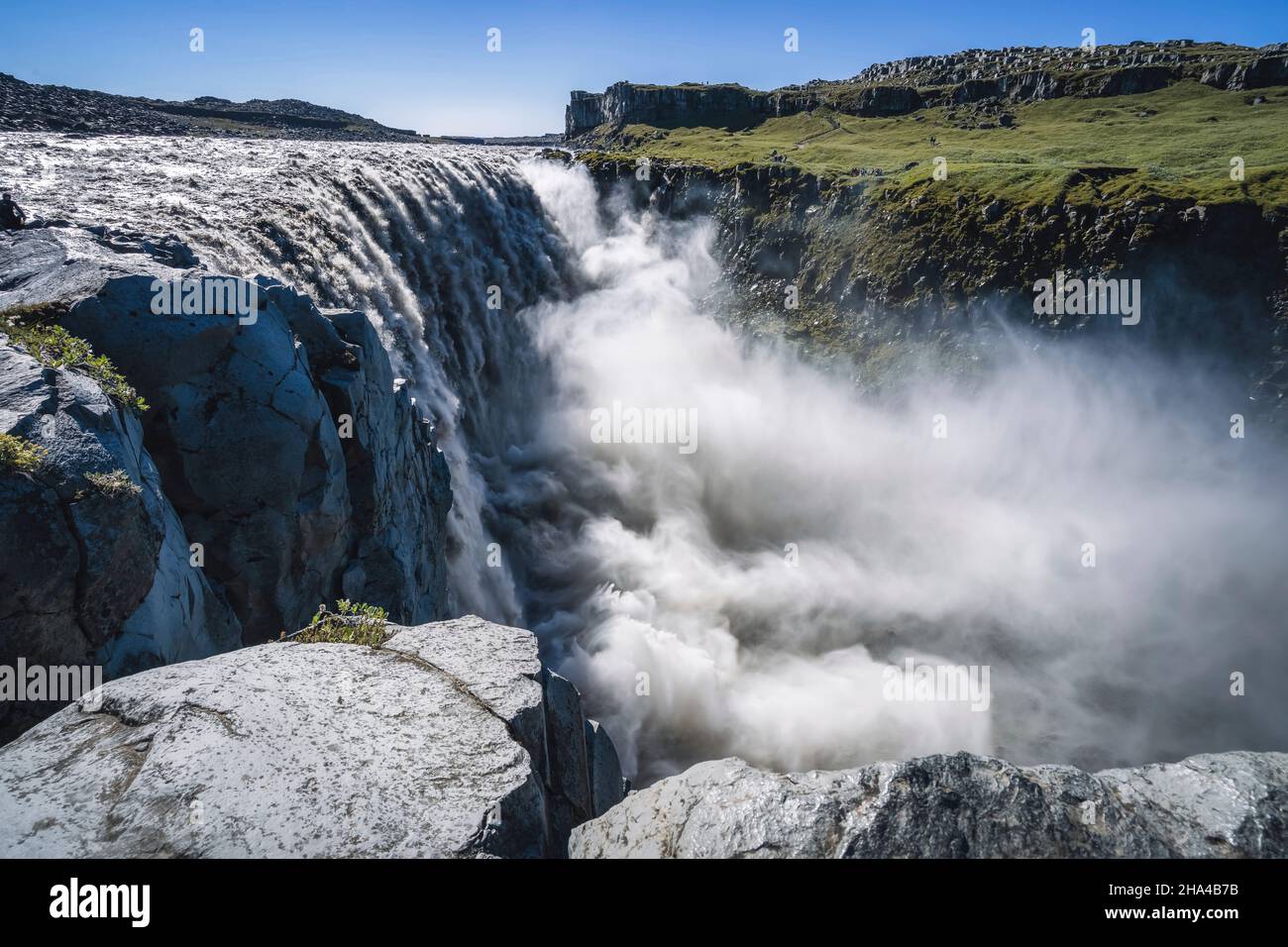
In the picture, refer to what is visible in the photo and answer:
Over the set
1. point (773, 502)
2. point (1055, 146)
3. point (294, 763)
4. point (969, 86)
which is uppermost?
point (969, 86)

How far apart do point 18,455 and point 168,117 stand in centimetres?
12982

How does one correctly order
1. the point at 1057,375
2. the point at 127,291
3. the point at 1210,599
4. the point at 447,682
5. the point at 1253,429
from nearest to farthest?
1. the point at 447,682
2. the point at 127,291
3. the point at 1210,599
4. the point at 1253,429
5. the point at 1057,375

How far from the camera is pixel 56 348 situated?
395 inches

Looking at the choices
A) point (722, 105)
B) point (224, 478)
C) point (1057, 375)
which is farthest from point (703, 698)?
point (722, 105)

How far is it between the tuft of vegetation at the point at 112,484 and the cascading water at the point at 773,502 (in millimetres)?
16926

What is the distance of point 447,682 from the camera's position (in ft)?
24.7

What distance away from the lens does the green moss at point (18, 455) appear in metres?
7.47
